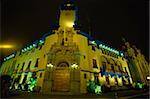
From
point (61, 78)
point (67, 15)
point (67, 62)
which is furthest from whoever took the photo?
point (67, 15)

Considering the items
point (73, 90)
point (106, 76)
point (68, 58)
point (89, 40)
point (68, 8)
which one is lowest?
point (73, 90)

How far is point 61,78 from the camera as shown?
24.6 metres

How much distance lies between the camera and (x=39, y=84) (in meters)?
25.3

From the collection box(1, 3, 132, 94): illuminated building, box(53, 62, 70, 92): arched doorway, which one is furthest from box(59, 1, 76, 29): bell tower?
box(53, 62, 70, 92): arched doorway

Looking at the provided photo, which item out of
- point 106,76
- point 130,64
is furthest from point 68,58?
point 130,64

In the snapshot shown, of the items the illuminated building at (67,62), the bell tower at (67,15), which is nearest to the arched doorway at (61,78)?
the illuminated building at (67,62)

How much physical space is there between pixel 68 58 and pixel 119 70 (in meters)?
13.7

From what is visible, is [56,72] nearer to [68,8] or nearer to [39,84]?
[39,84]

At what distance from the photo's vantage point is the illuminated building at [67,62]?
2428 cm

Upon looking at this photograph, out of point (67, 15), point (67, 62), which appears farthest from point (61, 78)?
point (67, 15)

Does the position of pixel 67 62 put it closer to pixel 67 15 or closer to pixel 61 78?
pixel 61 78

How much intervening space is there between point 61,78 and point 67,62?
7.84ft

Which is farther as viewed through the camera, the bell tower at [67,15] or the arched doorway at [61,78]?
the bell tower at [67,15]

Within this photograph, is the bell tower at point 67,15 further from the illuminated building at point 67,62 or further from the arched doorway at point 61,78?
the arched doorway at point 61,78
